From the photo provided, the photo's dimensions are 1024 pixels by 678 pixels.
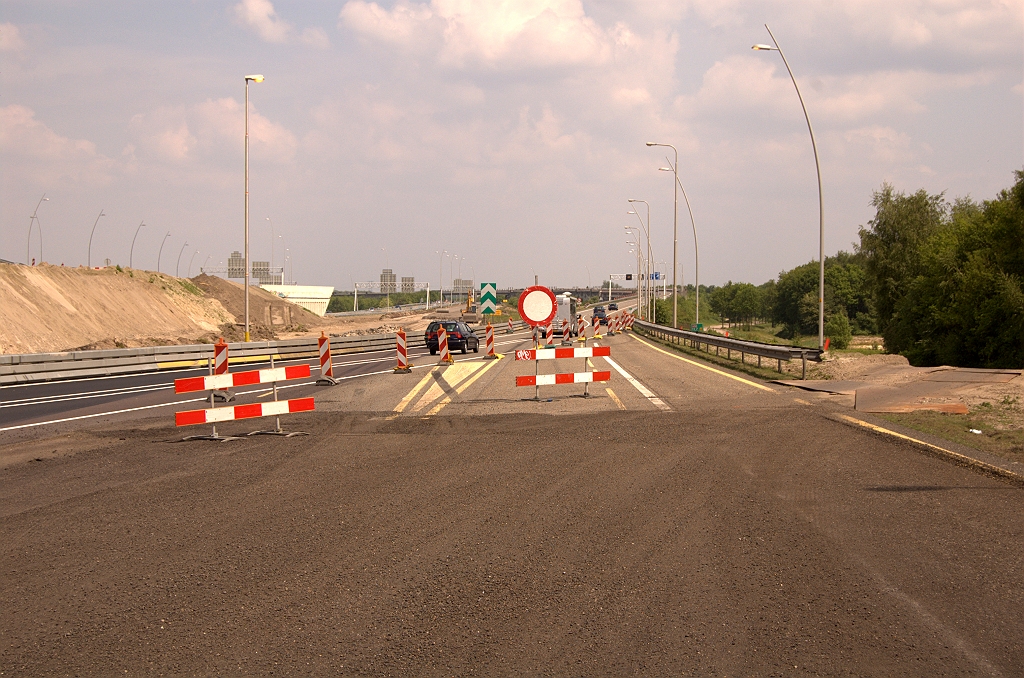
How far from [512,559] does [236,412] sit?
8205 mm

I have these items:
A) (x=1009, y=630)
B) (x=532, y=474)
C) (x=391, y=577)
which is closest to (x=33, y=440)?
(x=532, y=474)

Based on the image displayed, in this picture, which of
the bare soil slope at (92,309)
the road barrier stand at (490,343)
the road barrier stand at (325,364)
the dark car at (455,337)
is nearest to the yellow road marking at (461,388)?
the road barrier stand at (490,343)

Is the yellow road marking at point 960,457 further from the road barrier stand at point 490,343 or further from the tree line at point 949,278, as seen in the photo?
the tree line at point 949,278

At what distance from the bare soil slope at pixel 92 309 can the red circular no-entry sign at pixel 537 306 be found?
1189 inches

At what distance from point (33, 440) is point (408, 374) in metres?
14.5

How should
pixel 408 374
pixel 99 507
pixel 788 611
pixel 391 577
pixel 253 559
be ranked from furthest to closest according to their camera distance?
1. pixel 408 374
2. pixel 99 507
3. pixel 253 559
4. pixel 391 577
5. pixel 788 611

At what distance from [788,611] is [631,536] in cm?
186

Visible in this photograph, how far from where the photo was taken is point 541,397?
19.3 m

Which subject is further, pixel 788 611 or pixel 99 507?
pixel 99 507

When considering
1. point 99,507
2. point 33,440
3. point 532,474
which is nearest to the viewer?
point 99,507

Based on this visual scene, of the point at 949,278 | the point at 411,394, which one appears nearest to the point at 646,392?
the point at 411,394

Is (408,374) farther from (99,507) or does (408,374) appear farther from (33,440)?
(99,507)

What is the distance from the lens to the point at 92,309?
56.4 m

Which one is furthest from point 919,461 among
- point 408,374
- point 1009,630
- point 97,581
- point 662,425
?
point 408,374
